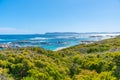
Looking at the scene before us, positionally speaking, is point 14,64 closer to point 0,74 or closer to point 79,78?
point 0,74

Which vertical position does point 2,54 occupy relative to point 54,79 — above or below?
above

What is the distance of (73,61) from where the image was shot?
18.3 metres

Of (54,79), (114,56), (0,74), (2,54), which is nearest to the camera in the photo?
(0,74)

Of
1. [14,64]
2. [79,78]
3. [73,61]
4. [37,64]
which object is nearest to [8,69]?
[14,64]

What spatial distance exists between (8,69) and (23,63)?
1.06 m

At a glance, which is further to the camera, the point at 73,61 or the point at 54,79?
the point at 73,61

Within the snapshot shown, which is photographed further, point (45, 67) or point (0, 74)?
point (45, 67)

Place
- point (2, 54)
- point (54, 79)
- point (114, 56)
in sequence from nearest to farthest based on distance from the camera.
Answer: point (54, 79) < point (2, 54) < point (114, 56)

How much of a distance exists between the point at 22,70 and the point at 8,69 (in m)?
0.77

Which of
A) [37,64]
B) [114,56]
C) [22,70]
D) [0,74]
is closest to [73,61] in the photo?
[114,56]

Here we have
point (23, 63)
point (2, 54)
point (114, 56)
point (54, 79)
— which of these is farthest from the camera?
point (114, 56)

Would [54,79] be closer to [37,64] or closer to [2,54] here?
[37,64]

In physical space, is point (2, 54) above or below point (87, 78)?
above

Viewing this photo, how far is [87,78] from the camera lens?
13.2 meters
